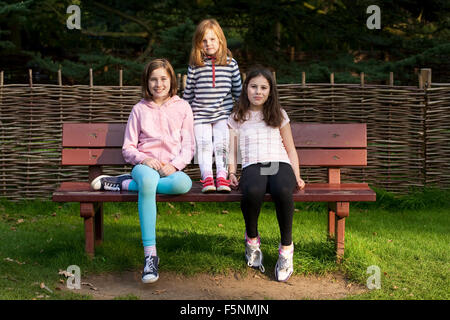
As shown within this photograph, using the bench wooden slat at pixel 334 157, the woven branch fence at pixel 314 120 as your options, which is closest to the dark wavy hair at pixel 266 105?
the bench wooden slat at pixel 334 157

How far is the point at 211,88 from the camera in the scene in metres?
4.81

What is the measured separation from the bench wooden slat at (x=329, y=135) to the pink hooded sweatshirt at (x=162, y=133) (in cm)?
94

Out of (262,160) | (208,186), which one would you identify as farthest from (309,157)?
(208,186)

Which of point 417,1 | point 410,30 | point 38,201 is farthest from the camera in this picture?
point 410,30

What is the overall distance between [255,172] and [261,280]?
787 millimetres

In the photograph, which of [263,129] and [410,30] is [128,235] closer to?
[263,129]

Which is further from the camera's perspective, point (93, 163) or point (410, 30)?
point (410, 30)

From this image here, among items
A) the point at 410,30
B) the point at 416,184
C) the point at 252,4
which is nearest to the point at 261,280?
the point at 416,184

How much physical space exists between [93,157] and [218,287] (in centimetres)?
158

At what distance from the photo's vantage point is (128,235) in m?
5.31

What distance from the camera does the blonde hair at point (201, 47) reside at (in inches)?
184

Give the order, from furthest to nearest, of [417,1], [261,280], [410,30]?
[410,30] < [417,1] < [261,280]

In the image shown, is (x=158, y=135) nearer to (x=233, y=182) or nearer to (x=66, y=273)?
(x=233, y=182)

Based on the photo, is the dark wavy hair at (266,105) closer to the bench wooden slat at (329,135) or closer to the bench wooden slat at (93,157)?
the bench wooden slat at (329,135)
